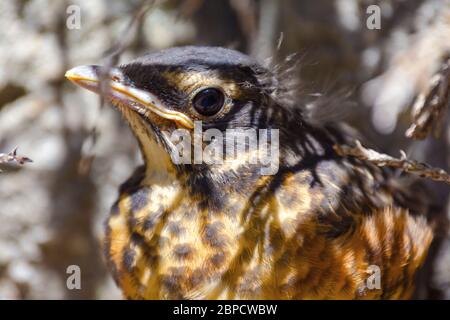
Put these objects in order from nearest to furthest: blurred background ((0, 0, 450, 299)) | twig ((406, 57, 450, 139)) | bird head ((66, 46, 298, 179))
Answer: twig ((406, 57, 450, 139)), bird head ((66, 46, 298, 179)), blurred background ((0, 0, 450, 299))

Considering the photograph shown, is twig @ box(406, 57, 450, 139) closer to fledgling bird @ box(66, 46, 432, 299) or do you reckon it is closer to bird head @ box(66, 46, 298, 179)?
fledgling bird @ box(66, 46, 432, 299)

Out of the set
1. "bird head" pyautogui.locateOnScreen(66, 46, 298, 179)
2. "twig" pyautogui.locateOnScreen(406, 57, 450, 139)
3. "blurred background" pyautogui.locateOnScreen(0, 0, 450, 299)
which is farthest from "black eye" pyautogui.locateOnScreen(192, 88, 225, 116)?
"blurred background" pyautogui.locateOnScreen(0, 0, 450, 299)

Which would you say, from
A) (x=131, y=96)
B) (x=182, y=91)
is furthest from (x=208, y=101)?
(x=131, y=96)

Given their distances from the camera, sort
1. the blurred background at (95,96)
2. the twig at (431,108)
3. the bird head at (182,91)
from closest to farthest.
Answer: the twig at (431,108), the bird head at (182,91), the blurred background at (95,96)

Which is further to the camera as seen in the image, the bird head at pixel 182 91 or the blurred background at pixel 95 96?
the blurred background at pixel 95 96

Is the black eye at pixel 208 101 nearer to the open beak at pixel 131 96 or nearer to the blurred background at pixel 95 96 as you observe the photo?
the open beak at pixel 131 96

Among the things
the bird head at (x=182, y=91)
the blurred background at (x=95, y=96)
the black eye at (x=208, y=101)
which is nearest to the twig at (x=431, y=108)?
the bird head at (x=182, y=91)
